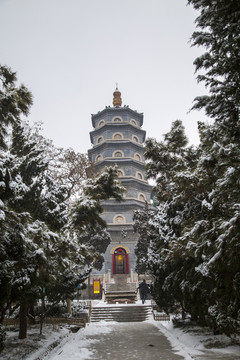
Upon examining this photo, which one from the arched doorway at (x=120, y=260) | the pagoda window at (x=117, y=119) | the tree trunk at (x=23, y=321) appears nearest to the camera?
the tree trunk at (x=23, y=321)

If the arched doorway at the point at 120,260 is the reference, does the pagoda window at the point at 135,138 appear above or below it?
above

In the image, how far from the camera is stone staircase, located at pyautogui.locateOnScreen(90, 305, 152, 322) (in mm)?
17156

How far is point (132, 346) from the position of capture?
9.41 meters

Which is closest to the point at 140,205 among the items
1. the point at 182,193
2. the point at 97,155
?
the point at 97,155

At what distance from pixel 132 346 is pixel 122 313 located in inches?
349

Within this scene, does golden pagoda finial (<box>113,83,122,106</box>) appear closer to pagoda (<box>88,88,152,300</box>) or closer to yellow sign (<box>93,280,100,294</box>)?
pagoda (<box>88,88,152,300</box>)

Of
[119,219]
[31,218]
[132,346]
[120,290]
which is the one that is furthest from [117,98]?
[31,218]

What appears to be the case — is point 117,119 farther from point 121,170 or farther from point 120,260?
point 120,260

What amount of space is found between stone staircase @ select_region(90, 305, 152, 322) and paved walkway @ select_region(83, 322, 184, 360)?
194 inches

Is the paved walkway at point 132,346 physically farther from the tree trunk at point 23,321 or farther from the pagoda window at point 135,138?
the pagoda window at point 135,138

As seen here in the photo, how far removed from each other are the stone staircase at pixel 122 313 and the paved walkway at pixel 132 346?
4.92 m

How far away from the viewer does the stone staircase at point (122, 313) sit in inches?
675

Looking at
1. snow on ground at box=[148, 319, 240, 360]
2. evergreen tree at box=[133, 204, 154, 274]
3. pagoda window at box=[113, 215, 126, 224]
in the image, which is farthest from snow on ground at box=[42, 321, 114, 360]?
pagoda window at box=[113, 215, 126, 224]

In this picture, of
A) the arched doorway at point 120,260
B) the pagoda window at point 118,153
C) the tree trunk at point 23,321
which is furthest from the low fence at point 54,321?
the pagoda window at point 118,153
